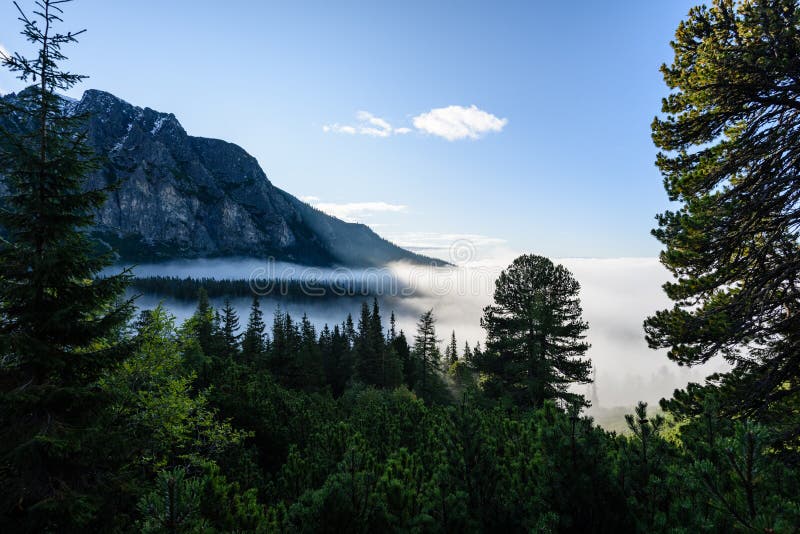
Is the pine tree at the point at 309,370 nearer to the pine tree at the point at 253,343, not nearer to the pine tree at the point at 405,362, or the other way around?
the pine tree at the point at 253,343

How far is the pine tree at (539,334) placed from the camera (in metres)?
20.6

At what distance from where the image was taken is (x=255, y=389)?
52.3ft

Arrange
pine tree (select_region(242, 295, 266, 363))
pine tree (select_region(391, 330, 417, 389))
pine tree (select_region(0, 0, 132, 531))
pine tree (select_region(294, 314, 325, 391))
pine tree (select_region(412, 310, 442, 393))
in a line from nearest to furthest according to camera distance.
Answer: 1. pine tree (select_region(0, 0, 132, 531))
2. pine tree (select_region(294, 314, 325, 391))
3. pine tree (select_region(242, 295, 266, 363))
4. pine tree (select_region(412, 310, 442, 393))
5. pine tree (select_region(391, 330, 417, 389))

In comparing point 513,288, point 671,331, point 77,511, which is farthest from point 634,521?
point 513,288

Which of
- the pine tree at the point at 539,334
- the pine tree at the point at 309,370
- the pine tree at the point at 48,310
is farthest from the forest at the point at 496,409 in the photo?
the pine tree at the point at 309,370

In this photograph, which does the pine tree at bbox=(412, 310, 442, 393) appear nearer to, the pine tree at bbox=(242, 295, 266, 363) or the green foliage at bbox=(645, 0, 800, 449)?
the pine tree at bbox=(242, 295, 266, 363)

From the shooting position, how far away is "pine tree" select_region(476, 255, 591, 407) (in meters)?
20.6

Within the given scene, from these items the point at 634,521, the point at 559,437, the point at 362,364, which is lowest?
the point at 362,364

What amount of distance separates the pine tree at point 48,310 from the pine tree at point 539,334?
19.8 m

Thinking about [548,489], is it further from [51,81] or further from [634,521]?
[51,81]

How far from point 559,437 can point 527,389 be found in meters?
18.4

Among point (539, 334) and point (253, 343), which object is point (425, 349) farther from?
point (539, 334)

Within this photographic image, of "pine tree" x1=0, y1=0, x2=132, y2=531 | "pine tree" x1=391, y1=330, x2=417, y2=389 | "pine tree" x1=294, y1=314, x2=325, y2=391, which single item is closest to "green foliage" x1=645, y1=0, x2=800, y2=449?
"pine tree" x1=0, y1=0, x2=132, y2=531

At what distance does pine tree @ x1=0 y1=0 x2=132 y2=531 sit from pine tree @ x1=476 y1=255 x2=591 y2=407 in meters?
19.8
